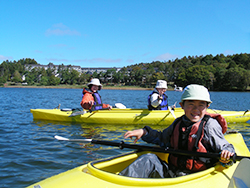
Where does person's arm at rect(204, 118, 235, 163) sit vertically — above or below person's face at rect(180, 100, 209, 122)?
below

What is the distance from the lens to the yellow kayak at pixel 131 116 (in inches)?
333

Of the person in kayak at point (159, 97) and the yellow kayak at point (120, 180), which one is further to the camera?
the person in kayak at point (159, 97)

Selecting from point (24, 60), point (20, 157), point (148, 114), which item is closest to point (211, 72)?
point (148, 114)

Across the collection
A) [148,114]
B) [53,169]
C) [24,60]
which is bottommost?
[53,169]

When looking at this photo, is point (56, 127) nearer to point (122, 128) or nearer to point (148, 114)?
point (122, 128)

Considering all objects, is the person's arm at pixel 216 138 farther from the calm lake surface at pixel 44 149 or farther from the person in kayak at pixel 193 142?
the calm lake surface at pixel 44 149

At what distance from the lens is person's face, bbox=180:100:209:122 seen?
9.12ft

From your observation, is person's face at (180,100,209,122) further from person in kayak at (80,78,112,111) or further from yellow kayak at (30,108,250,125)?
person in kayak at (80,78,112,111)

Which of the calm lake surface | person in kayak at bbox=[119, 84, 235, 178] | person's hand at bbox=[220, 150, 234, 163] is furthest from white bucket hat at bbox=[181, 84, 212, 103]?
the calm lake surface

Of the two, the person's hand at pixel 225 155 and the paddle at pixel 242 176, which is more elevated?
the person's hand at pixel 225 155

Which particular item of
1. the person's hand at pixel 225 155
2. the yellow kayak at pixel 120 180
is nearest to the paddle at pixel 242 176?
the yellow kayak at pixel 120 180

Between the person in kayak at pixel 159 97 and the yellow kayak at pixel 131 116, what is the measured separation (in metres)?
0.21

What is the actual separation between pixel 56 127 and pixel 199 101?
6.67 m

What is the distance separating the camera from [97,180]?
2463 millimetres
